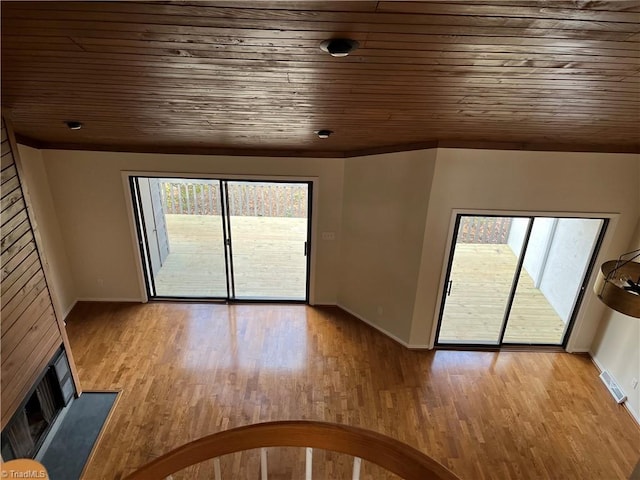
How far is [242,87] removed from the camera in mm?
2408

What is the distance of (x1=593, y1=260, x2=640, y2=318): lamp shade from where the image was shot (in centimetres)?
179

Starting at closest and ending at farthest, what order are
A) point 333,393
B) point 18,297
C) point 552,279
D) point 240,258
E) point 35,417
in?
point 18,297 < point 35,417 < point 333,393 < point 552,279 < point 240,258

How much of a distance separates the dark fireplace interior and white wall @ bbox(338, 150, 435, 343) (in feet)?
11.4

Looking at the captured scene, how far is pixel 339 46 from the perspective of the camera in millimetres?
1769

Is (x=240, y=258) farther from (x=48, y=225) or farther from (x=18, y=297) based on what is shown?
(x=18, y=297)

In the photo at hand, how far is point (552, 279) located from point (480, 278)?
108 cm

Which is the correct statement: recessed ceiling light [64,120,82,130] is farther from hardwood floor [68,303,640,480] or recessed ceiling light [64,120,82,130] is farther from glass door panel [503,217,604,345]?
glass door panel [503,217,604,345]

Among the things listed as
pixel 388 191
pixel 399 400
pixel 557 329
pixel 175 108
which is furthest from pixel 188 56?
pixel 557 329

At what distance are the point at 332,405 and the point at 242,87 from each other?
3256mm

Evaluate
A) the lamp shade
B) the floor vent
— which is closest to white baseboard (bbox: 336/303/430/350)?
the floor vent

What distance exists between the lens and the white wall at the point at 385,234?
4.27 m

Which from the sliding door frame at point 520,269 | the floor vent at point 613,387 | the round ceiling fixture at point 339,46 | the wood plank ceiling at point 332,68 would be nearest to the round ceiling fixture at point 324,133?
the wood plank ceiling at point 332,68

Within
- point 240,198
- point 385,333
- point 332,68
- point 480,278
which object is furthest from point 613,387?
point 240,198

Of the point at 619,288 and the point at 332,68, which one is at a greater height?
the point at 332,68
